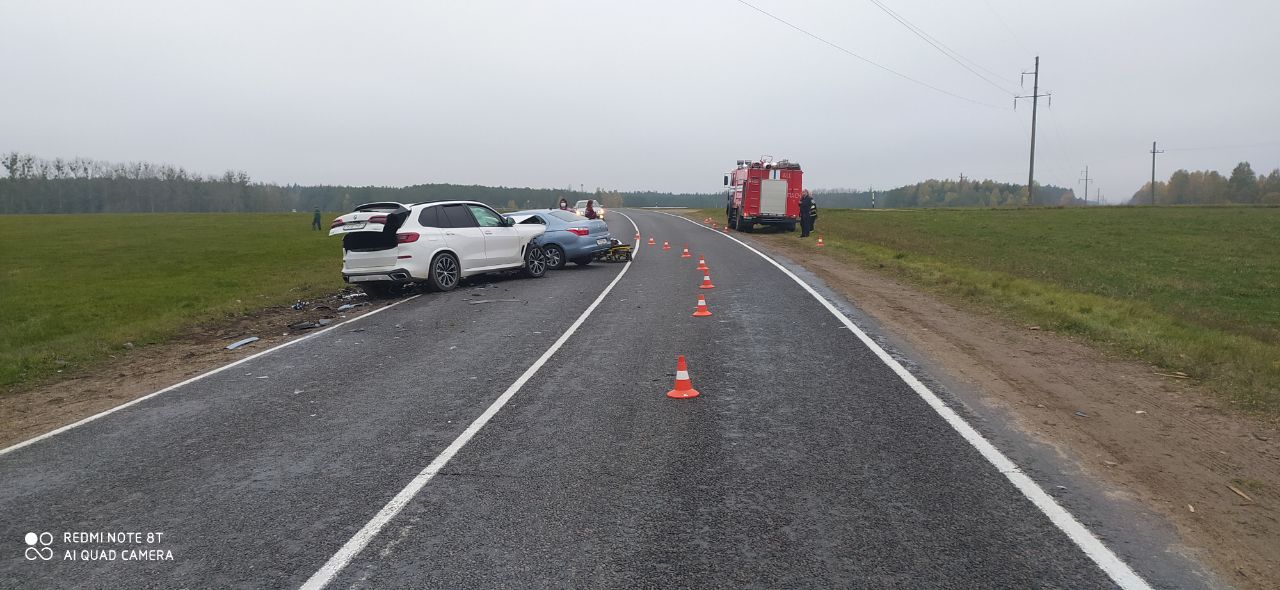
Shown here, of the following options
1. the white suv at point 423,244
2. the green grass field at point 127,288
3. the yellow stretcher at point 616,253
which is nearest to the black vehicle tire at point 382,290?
the white suv at point 423,244

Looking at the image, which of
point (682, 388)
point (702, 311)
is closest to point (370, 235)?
point (702, 311)

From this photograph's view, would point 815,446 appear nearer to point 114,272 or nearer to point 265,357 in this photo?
point 265,357

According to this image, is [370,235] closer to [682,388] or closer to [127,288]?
[127,288]

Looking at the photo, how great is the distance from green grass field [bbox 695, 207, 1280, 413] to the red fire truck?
8.26 ft

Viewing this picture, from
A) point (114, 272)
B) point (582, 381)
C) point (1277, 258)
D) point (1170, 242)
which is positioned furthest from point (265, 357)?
point (1170, 242)

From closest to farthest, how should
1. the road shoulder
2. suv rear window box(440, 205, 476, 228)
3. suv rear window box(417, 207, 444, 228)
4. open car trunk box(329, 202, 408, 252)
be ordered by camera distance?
the road shoulder < open car trunk box(329, 202, 408, 252) < suv rear window box(417, 207, 444, 228) < suv rear window box(440, 205, 476, 228)

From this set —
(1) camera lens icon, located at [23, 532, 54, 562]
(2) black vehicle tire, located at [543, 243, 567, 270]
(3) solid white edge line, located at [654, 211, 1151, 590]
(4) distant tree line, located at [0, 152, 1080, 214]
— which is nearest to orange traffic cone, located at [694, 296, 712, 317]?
(3) solid white edge line, located at [654, 211, 1151, 590]

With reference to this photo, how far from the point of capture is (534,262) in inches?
685

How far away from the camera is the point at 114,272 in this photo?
2277 cm

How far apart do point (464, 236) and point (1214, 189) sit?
12345 cm

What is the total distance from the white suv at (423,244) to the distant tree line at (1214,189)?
92826mm

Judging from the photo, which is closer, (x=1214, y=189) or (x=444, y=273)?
(x=444, y=273)

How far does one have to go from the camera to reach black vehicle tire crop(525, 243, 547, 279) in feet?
56.5

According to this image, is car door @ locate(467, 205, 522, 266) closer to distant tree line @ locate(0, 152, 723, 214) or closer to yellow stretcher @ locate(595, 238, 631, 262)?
yellow stretcher @ locate(595, 238, 631, 262)
